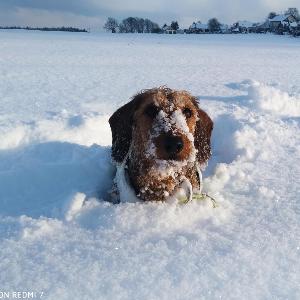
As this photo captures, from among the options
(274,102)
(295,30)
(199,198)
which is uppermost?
(199,198)

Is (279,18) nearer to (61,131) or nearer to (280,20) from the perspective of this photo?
(280,20)

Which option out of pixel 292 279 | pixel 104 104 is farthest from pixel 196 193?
pixel 104 104

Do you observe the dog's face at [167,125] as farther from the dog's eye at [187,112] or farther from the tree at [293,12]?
the tree at [293,12]

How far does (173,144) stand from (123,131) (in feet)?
2.69

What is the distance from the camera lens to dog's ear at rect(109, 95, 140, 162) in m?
3.39

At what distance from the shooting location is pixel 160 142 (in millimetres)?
2754

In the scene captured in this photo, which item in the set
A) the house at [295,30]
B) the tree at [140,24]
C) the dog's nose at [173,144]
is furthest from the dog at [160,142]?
the tree at [140,24]

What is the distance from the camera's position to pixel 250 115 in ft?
18.7

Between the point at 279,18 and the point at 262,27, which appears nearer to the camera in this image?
the point at 279,18

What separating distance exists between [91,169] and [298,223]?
1852 millimetres

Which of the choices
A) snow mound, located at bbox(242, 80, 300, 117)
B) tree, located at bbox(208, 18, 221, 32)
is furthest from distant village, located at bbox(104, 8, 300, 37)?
snow mound, located at bbox(242, 80, 300, 117)

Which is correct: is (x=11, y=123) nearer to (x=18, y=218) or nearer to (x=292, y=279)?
(x=18, y=218)

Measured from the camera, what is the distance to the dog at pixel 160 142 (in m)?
2.79

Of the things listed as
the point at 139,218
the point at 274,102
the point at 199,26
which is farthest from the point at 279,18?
the point at 139,218
